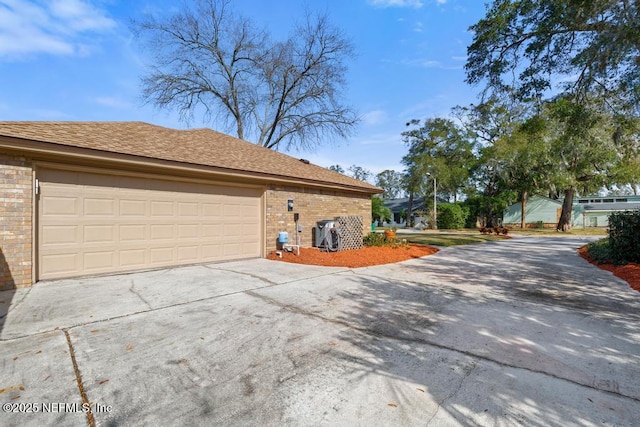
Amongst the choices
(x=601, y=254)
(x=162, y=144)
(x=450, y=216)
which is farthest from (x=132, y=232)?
(x=450, y=216)

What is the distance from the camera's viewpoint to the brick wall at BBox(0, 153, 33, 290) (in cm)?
514

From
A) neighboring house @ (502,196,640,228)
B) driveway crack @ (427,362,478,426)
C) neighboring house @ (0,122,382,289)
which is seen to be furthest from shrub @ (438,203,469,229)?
driveway crack @ (427,362,478,426)

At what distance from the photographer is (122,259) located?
651cm

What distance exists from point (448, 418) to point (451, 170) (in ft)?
111

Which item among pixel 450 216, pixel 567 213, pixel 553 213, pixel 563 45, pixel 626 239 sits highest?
pixel 563 45

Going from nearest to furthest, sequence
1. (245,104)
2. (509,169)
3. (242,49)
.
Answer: (242,49), (245,104), (509,169)

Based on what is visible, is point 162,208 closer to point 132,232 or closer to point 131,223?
point 131,223

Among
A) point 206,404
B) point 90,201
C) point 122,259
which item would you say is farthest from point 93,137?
point 206,404

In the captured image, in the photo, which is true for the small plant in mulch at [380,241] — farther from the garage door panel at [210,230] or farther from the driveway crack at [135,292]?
the driveway crack at [135,292]

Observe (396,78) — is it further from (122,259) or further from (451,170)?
(451,170)

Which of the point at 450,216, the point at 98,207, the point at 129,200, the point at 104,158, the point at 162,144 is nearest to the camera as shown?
the point at 104,158

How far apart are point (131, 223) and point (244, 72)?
17533 millimetres

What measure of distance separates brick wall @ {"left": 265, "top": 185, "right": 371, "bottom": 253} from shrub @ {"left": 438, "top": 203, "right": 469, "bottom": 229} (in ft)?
66.7

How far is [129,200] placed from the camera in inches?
261
